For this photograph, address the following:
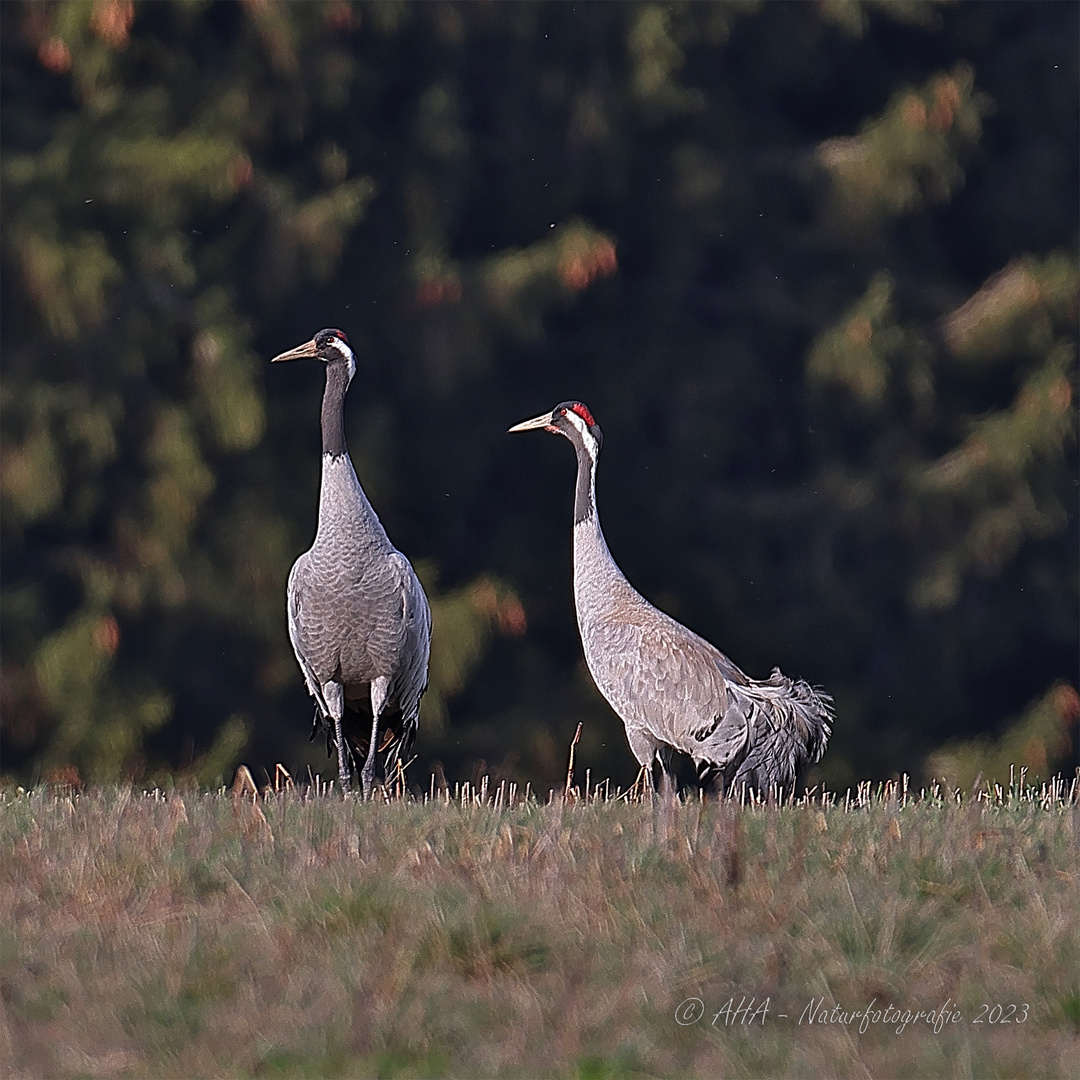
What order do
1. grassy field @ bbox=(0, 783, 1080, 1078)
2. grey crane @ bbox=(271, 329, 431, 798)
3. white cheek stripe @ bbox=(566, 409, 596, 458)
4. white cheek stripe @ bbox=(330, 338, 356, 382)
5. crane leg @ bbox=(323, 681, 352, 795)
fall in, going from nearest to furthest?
grassy field @ bbox=(0, 783, 1080, 1078) → grey crane @ bbox=(271, 329, 431, 798) → crane leg @ bbox=(323, 681, 352, 795) → white cheek stripe @ bbox=(566, 409, 596, 458) → white cheek stripe @ bbox=(330, 338, 356, 382)

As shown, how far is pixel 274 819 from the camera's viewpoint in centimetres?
521

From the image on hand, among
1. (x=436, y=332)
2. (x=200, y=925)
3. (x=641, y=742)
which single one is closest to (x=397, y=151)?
(x=436, y=332)

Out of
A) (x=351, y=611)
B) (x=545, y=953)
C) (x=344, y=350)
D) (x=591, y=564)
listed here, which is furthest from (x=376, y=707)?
(x=545, y=953)

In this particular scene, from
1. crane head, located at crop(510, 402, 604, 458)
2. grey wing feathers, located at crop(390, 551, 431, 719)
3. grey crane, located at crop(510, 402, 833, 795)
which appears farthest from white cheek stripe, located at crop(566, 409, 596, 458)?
grey wing feathers, located at crop(390, 551, 431, 719)

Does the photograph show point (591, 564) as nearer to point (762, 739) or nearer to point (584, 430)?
point (584, 430)

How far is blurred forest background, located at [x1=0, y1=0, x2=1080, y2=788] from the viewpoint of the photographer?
36.6 ft

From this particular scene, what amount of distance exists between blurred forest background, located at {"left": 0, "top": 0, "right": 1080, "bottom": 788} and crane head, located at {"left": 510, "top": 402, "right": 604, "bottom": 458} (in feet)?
10.4


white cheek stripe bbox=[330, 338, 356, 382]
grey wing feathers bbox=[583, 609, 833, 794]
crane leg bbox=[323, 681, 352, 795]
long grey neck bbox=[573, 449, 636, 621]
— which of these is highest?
white cheek stripe bbox=[330, 338, 356, 382]

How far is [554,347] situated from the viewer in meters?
13.0

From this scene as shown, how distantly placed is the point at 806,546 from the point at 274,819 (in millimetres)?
8549

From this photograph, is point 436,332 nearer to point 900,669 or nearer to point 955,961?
point 900,669

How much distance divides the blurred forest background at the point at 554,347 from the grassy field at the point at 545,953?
6213 millimetres

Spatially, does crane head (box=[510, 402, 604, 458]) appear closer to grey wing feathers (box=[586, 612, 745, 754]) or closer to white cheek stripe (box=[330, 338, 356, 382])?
white cheek stripe (box=[330, 338, 356, 382])

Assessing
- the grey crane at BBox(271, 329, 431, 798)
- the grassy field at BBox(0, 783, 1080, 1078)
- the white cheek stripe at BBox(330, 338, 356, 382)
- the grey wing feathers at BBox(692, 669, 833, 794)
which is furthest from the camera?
the white cheek stripe at BBox(330, 338, 356, 382)
